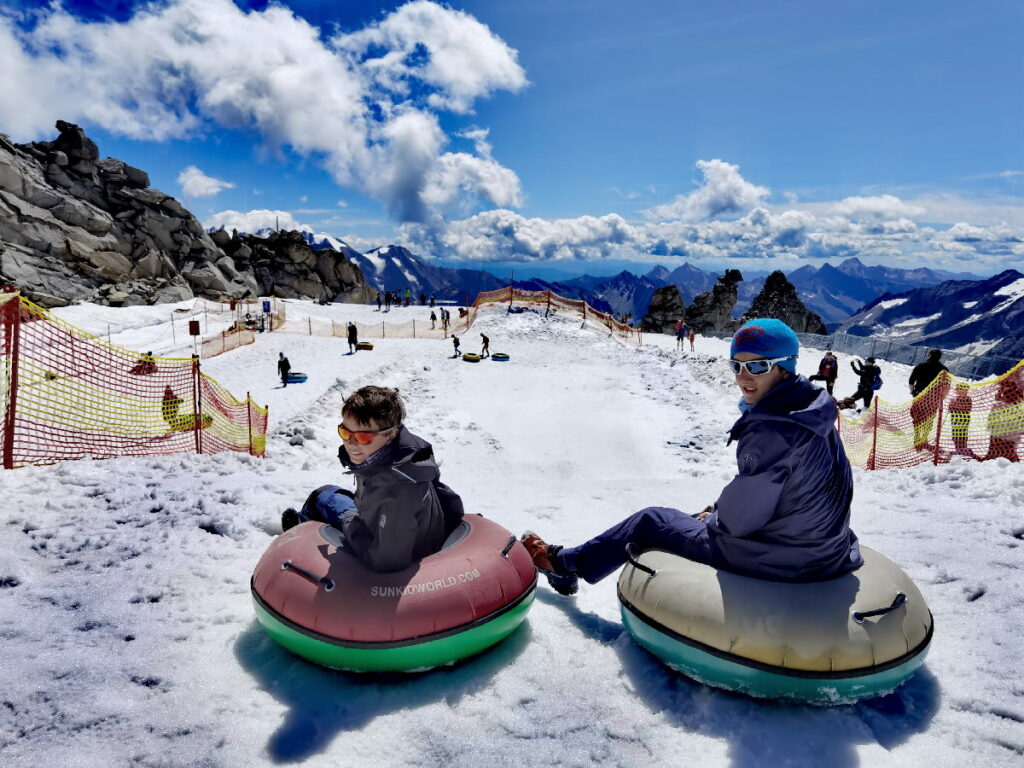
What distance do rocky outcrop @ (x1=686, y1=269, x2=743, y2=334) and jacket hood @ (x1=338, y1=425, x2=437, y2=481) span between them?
3056 inches

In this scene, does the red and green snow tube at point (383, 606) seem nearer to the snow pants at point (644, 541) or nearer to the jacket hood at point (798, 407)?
the snow pants at point (644, 541)

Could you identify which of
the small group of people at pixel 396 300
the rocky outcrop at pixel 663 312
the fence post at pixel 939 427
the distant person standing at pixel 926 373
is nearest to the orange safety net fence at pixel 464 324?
the small group of people at pixel 396 300

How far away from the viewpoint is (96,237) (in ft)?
156

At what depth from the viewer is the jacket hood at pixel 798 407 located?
121 inches

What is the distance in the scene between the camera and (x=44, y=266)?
40281 millimetres

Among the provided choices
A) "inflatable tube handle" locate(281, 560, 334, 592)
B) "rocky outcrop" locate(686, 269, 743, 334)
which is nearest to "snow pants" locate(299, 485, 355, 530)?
"inflatable tube handle" locate(281, 560, 334, 592)

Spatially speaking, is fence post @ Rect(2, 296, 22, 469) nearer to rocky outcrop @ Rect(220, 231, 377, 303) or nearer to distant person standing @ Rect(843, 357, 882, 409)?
distant person standing @ Rect(843, 357, 882, 409)

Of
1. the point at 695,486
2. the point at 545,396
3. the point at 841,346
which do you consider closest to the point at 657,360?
the point at 545,396

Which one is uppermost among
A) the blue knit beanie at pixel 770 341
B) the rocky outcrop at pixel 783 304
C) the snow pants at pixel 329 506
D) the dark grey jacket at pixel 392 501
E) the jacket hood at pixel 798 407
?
the rocky outcrop at pixel 783 304

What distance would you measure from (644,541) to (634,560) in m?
0.23

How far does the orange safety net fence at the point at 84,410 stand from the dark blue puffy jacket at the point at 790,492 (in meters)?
6.84

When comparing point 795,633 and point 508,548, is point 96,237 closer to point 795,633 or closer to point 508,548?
point 508,548

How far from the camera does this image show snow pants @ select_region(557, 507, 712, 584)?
369cm

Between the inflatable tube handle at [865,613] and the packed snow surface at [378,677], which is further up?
the inflatable tube handle at [865,613]
